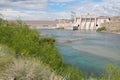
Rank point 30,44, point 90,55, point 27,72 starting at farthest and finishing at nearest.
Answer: point 90,55 → point 30,44 → point 27,72

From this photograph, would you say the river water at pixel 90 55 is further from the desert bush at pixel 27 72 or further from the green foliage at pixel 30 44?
the desert bush at pixel 27 72

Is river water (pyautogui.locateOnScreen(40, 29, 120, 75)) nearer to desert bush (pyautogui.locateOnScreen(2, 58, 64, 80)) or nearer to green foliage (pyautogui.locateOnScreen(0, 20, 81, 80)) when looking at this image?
green foliage (pyautogui.locateOnScreen(0, 20, 81, 80))

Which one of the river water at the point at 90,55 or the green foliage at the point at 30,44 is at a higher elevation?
the green foliage at the point at 30,44

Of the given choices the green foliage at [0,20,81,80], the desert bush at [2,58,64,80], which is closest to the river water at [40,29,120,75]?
the green foliage at [0,20,81,80]

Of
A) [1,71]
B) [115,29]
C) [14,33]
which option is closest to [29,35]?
[14,33]

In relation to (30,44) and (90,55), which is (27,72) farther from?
(90,55)

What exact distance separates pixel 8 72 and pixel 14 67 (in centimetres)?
27

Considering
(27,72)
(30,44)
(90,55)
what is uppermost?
(27,72)

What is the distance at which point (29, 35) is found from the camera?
27.4m

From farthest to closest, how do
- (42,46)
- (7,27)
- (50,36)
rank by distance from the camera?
(50,36) → (7,27) → (42,46)

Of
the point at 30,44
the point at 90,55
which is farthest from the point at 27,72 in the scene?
the point at 90,55

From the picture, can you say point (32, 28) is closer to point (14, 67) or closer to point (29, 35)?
point (29, 35)

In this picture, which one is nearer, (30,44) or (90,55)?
(30,44)

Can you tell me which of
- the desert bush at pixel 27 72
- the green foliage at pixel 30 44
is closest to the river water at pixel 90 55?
the green foliage at pixel 30 44
